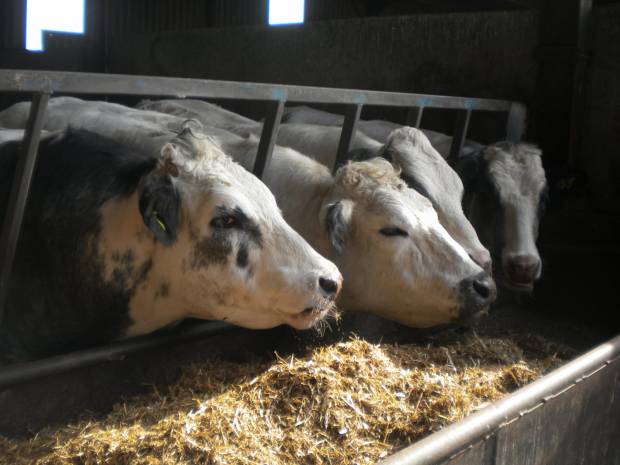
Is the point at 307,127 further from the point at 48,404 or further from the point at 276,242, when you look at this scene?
the point at 48,404

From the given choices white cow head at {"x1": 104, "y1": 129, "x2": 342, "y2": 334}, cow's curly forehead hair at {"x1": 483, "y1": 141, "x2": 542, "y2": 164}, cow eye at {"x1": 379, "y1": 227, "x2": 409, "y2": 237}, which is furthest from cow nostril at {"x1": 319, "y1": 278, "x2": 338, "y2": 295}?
cow's curly forehead hair at {"x1": 483, "y1": 141, "x2": 542, "y2": 164}

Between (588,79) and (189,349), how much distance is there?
407cm

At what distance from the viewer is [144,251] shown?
2803mm

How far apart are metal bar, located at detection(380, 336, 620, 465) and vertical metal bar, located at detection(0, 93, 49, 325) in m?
1.63

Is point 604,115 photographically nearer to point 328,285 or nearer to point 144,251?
point 328,285

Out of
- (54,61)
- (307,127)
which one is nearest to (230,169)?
(307,127)

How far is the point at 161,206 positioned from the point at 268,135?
0.90 metres

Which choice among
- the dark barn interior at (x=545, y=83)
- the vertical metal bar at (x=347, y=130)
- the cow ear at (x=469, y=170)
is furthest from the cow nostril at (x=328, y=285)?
the dark barn interior at (x=545, y=83)

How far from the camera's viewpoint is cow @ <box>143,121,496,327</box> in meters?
3.25

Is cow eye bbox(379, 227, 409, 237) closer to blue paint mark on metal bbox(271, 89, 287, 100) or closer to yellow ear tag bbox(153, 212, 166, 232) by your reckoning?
blue paint mark on metal bbox(271, 89, 287, 100)

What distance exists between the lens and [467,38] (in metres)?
6.42

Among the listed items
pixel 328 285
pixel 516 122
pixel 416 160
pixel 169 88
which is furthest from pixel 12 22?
pixel 328 285

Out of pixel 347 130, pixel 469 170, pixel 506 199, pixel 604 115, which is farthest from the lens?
pixel 604 115

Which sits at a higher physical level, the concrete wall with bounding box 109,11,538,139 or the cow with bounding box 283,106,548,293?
the concrete wall with bounding box 109,11,538,139
